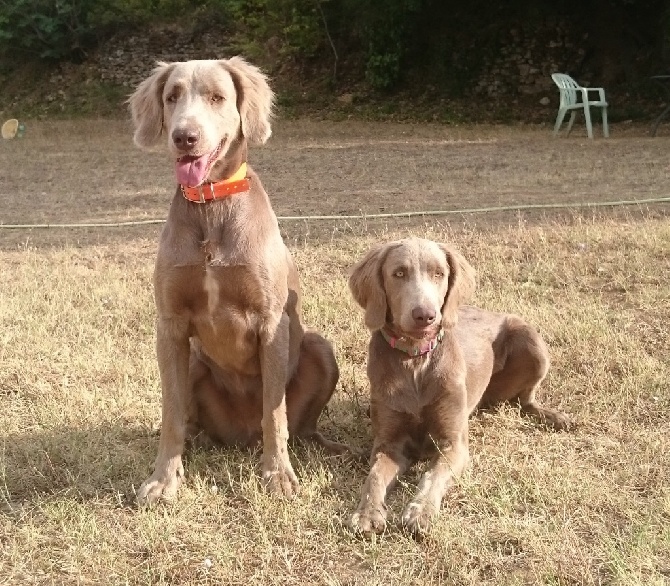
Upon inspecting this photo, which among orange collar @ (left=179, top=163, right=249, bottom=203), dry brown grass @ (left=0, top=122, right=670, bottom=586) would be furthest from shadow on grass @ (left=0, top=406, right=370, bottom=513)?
orange collar @ (left=179, top=163, right=249, bottom=203)

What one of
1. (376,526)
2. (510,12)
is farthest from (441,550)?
(510,12)

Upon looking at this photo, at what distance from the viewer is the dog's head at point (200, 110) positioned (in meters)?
3.27

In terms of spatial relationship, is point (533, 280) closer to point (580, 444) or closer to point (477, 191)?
point (580, 444)

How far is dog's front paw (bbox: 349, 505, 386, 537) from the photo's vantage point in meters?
3.07

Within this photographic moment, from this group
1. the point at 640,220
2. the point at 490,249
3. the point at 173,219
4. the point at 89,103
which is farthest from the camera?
the point at 89,103

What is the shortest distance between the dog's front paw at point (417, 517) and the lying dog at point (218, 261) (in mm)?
518

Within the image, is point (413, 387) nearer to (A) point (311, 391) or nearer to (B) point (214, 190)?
(A) point (311, 391)

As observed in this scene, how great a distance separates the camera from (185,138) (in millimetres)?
3189

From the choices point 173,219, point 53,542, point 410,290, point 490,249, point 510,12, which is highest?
point 510,12

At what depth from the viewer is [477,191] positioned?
384 inches

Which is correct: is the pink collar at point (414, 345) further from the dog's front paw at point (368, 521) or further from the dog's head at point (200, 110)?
the dog's head at point (200, 110)

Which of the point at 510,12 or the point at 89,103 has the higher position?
the point at 510,12

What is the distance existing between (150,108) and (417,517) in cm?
205

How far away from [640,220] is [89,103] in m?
17.8
